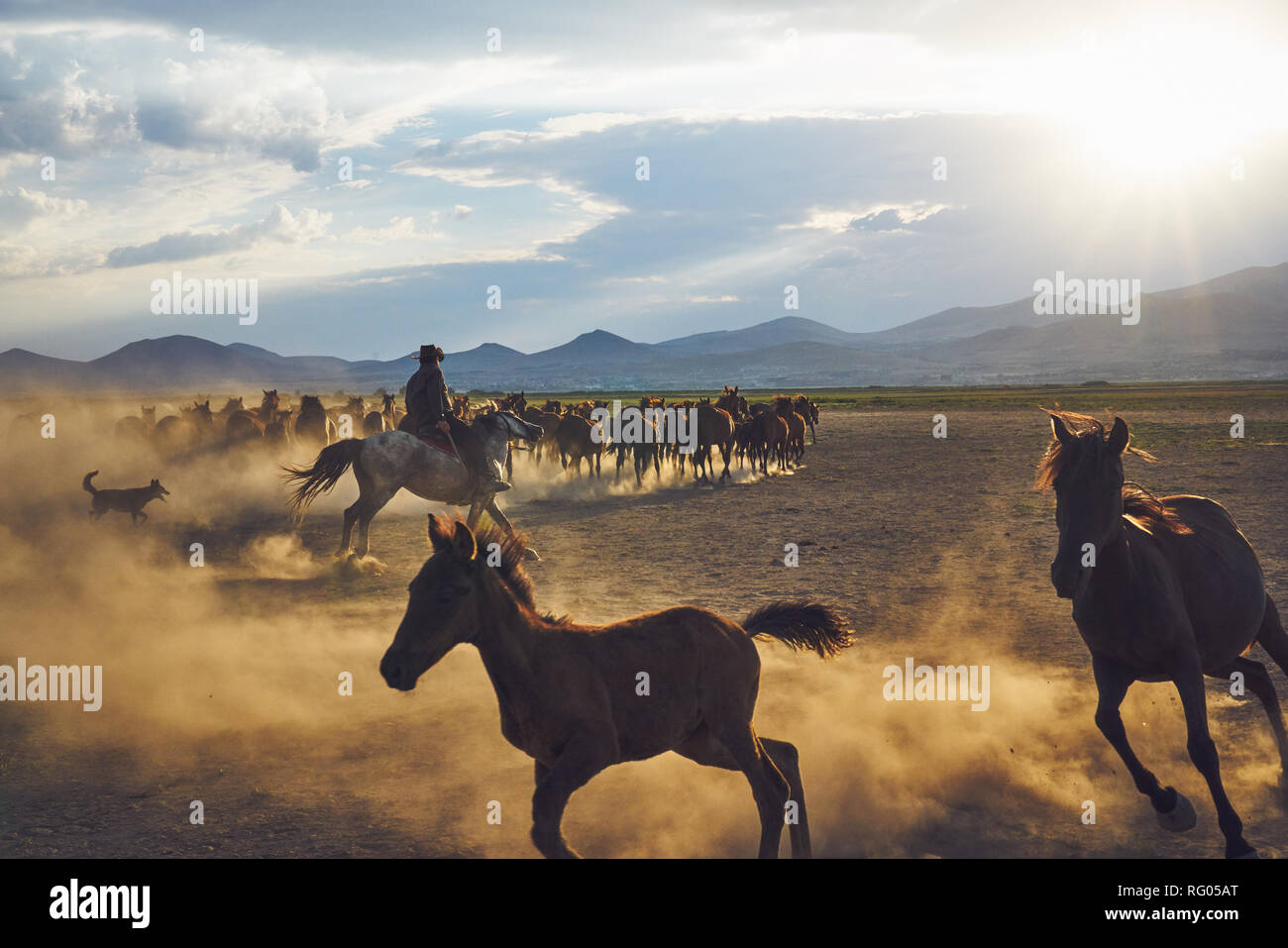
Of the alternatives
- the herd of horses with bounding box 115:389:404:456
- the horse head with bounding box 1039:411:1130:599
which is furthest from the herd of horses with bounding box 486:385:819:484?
the horse head with bounding box 1039:411:1130:599

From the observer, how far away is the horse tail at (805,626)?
5.59 m

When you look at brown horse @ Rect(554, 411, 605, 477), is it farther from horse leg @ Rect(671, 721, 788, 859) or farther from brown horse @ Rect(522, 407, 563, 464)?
horse leg @ Rect(671, 721, 788, 859)

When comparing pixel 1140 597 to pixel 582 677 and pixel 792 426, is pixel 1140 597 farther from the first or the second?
pixel 792 426

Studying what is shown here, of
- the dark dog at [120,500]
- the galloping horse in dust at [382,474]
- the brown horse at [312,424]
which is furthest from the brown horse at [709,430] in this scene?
the dark dog at [120,500]

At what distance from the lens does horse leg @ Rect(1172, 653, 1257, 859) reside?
5.13 m

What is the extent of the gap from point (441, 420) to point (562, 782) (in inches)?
451

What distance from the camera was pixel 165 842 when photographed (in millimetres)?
5770

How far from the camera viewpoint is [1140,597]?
5.58 metres

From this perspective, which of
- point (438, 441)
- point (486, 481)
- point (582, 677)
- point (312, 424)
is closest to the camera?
point (582, 677)

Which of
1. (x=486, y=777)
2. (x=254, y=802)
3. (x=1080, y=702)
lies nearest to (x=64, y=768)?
(x=254, y=802)

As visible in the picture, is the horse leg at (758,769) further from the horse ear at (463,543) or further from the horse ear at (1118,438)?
the horse ear at (1118,438)

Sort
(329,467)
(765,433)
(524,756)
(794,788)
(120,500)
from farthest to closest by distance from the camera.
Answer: (765,433) < (120,500) < (329,467) < (524,756) < (794,788)

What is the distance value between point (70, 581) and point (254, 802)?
9399mm

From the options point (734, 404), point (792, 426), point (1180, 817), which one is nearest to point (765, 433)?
point (792, 426)
